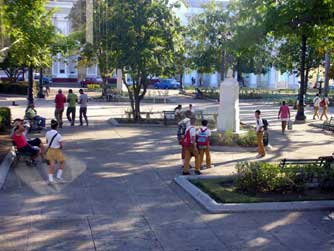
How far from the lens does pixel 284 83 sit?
7244 centimetres

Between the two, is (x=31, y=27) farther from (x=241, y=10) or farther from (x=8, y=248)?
(x=8, y=248)

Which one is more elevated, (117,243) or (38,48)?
(38,48)

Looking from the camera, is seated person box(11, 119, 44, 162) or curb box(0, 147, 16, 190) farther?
seated person box(11, 119, 44, 162)

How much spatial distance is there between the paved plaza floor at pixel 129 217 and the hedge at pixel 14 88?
30.4 m

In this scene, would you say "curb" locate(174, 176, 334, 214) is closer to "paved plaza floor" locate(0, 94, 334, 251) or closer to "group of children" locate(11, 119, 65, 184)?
"paved plaza floor" locate(0, 94, 334, 251)

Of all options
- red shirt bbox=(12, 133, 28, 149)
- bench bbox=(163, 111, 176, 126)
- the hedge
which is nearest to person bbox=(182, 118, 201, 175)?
red shirt bbox=(12, 133, 28, 149)

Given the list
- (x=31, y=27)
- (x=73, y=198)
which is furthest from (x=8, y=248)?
(x=31, y=27)

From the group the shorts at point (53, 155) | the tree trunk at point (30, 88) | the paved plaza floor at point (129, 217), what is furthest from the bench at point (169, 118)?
the shorts at point (53, 155)

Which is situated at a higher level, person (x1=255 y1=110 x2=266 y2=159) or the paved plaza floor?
person (x1=255 y1=110 x2=266 y2=159)

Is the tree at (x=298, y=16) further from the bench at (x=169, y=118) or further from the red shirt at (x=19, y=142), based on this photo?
the bench at (x=169, y=118)

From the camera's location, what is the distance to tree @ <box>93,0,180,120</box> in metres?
22.0

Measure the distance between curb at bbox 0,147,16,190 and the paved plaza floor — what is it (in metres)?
0.15

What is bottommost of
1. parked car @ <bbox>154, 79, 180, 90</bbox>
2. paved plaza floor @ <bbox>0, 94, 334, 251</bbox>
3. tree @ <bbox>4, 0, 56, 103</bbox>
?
paved plaza floor @ <bbox>0, 94, 334, 251</bbox>

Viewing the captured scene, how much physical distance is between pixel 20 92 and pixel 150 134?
2639 cm
